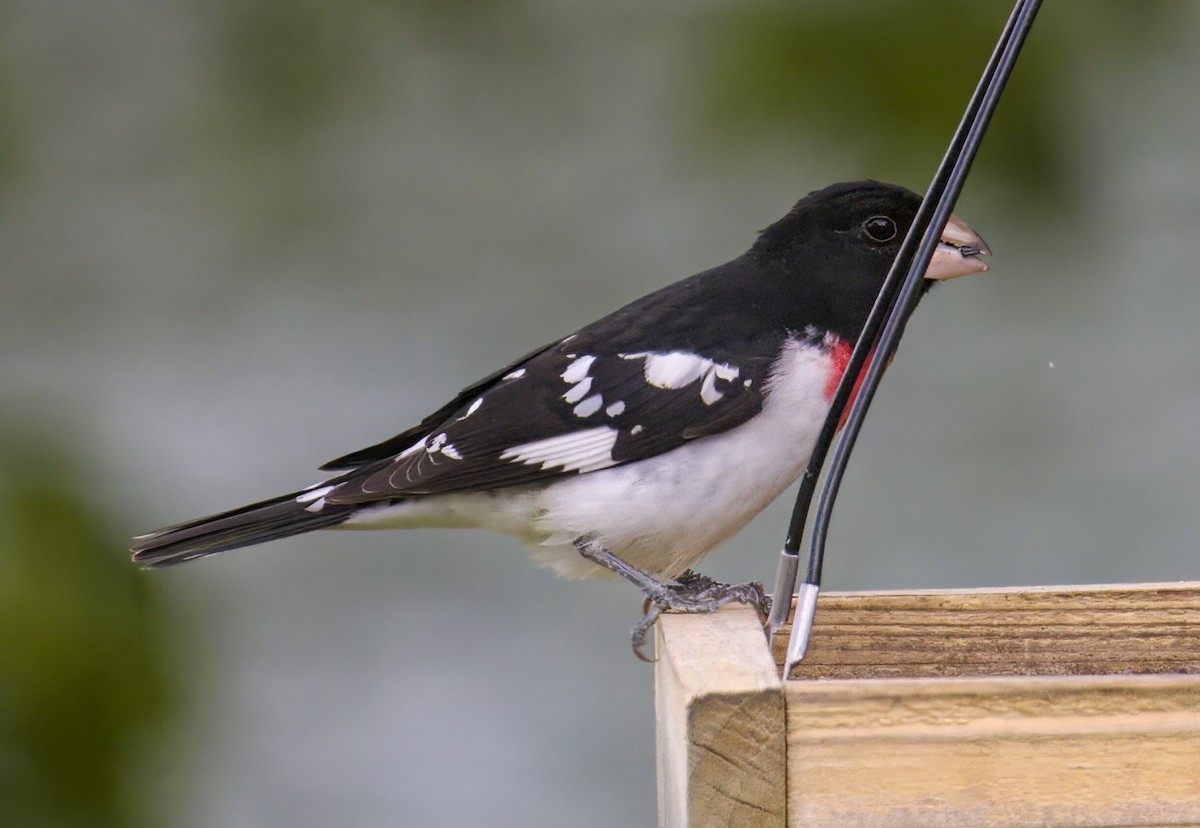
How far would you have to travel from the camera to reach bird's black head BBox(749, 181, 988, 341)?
190 cm

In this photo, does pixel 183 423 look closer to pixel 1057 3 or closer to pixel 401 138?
pixel 401 138

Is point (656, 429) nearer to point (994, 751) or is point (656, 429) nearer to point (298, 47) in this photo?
point (994, 751)

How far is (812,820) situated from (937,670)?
1.38ft

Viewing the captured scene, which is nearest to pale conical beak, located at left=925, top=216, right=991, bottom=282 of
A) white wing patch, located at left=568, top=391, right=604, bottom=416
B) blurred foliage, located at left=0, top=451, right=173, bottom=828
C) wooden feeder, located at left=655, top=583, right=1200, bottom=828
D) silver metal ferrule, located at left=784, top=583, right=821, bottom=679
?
white wing patch, located at left=568, top=391, right=604, bottom=416

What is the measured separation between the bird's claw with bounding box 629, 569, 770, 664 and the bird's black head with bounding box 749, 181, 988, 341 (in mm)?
332

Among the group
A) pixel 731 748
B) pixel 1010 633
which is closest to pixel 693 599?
pixel 1010 633

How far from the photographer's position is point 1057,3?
2428 mm

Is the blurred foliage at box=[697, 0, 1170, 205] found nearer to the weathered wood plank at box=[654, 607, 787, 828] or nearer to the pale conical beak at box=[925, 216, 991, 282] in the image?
the pale conical beak at box=[925, 216, 991, 282]

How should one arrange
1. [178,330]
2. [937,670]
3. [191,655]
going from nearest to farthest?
1. [937,670]
2. [191,655]
3. [178,330]

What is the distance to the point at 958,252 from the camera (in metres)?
1.82

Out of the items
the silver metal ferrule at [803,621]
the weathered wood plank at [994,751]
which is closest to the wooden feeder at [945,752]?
the weathered wood plank at [994,751]

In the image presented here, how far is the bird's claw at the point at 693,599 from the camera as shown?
169 cm

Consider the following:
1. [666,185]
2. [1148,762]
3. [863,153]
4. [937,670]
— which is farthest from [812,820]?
[666,185]

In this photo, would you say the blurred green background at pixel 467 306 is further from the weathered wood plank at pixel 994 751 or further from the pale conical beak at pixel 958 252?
the weathered wood plank at pixel 994 751
